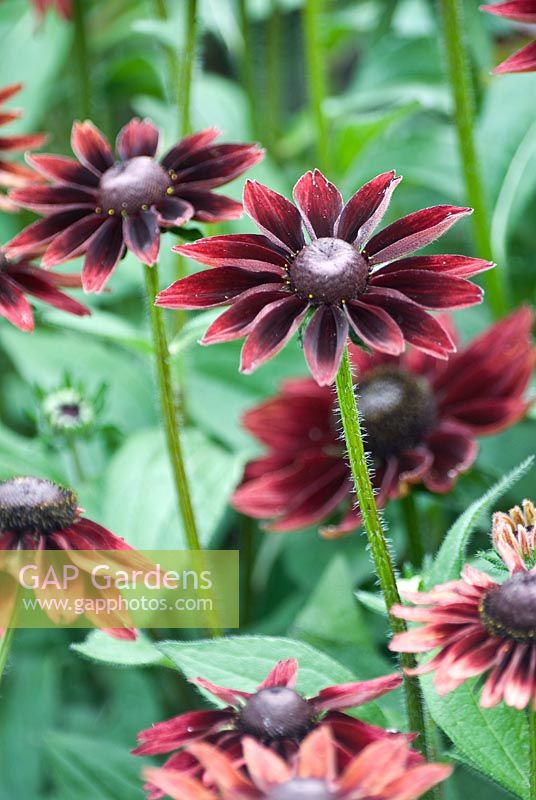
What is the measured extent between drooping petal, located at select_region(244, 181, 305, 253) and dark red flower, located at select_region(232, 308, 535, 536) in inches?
8.7

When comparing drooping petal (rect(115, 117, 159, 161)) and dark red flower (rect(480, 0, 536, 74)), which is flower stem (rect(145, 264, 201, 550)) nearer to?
drooping petal (rect(115, 117, 159, 161))

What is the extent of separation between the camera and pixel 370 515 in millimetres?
495

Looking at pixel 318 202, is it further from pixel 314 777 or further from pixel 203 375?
pixel 203 375

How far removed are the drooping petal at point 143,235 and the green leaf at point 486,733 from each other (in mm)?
231

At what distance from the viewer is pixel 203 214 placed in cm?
58

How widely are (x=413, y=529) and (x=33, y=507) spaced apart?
28 centimetres

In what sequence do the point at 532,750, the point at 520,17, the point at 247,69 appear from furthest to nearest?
the point at 247,69, the point at 520,17, the point at 532,750

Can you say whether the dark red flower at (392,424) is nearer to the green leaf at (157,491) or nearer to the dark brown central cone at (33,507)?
the green leaf at (157,491)

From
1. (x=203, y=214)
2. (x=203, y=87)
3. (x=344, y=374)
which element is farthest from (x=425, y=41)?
(x=344, y=374)

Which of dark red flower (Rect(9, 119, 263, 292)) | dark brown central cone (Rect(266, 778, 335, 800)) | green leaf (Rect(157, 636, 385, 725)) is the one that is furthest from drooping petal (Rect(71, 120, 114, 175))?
dark brown central cone (Rect(266, 778, 335, 800))

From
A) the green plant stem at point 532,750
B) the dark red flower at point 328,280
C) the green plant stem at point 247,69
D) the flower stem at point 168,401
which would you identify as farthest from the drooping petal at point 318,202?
the green plant stem at point 247,69

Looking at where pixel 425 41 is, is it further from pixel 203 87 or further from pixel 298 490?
pixel 298 490

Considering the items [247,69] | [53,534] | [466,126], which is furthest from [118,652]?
[247,69]

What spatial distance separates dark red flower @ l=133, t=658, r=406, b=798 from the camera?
17.2 inches
